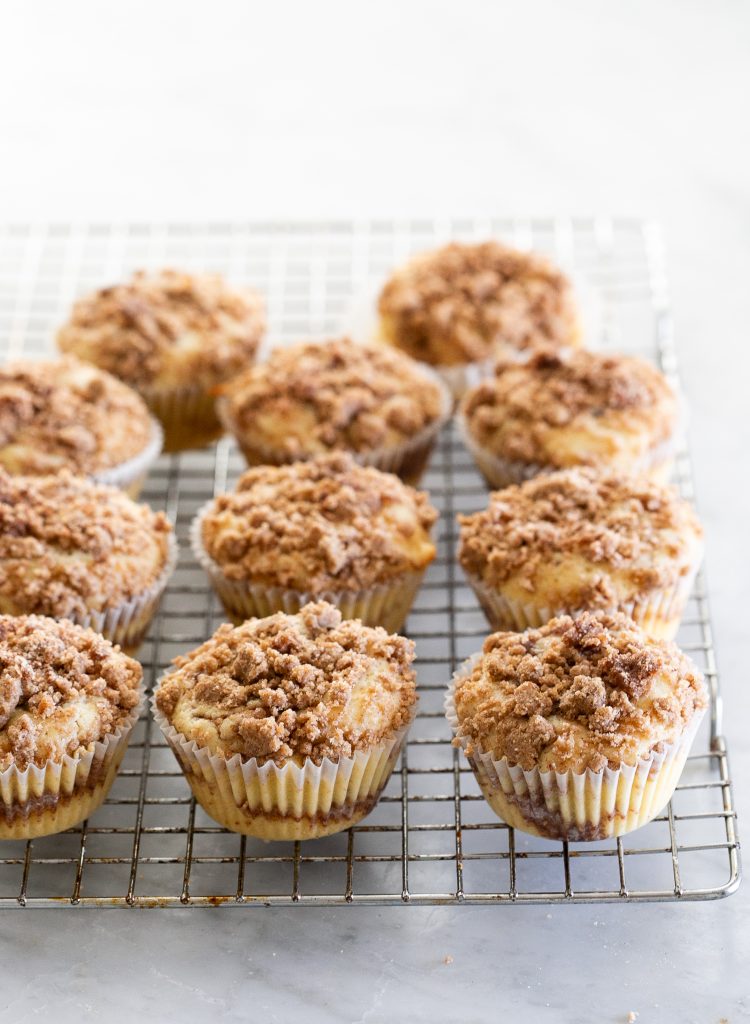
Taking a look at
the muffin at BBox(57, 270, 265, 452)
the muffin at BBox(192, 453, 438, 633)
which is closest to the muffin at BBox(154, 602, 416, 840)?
the muffin at BBox(192, 453, 438, 633)

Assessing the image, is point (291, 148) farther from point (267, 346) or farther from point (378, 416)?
point (378, 416)

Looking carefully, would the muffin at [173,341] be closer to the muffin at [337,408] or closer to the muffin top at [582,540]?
the muffin at [337,408]

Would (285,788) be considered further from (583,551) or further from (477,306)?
(477,306)

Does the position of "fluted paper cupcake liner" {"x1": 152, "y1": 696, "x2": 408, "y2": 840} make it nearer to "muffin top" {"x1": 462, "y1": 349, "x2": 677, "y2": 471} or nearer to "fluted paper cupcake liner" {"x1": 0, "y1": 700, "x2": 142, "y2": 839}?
"fluted paper cupcake liner" {"x1": 0, "y1": 700, "x2": 142, "y2": 839}

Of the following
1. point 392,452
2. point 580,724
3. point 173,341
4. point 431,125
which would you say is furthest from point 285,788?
point 431,125

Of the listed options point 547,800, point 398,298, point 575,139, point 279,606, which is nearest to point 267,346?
point 398,298

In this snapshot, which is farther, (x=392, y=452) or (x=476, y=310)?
(x=476, y=310)
